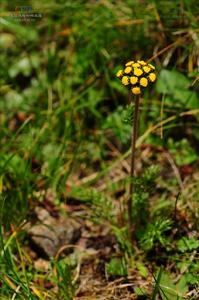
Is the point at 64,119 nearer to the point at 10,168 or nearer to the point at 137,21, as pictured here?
the point at 10,168

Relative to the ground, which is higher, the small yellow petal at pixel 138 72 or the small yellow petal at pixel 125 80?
the small yellow petal at pixel 138 72

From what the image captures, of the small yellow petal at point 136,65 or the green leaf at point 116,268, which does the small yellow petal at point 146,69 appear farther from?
the green leaf at point 116,268

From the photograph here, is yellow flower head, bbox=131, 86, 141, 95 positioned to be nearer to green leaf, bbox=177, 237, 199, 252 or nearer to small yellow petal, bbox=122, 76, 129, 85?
small yellow petal, bbox=122, 76, 129, 85

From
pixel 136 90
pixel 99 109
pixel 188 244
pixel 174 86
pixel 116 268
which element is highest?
pixel 136 90

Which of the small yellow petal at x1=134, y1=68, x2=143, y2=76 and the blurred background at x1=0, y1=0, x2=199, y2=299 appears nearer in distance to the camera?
the small yellow petal at x1=134, y1=68, x2=143, y2=76

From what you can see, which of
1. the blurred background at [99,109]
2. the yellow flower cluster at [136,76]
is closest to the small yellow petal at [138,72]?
the yellow flower cluster at [136,76]

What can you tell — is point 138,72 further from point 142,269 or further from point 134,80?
point 142,269

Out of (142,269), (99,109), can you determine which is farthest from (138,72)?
(99,109)

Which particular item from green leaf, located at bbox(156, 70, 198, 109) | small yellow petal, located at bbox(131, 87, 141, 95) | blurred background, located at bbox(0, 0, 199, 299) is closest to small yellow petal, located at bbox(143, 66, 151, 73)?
small yellow petal, located at bbox(131, 87, 141, 95)

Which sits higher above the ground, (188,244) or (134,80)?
(134,80)
